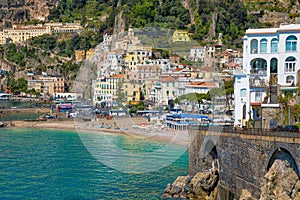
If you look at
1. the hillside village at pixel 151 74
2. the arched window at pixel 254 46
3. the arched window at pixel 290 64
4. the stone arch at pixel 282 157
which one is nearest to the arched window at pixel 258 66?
the arched window at pixel 254 46

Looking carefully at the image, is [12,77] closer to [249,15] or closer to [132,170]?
[249,15]

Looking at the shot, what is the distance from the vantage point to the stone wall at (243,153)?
57.3 ft

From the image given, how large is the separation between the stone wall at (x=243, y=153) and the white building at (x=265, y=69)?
92.2 inches

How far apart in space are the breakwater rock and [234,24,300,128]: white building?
312 cm

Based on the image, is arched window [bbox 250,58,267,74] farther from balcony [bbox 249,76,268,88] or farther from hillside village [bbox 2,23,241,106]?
hillside village [bbox 2,23,241,106]

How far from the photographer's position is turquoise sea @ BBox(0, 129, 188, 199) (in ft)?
83.7

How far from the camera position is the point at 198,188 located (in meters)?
23.2

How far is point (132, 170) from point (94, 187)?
3672mm

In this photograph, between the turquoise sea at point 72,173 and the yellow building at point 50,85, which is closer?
the turquoise sea at point 72,173

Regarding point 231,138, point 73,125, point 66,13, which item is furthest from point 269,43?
point 66,13

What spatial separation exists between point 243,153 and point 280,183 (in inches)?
123

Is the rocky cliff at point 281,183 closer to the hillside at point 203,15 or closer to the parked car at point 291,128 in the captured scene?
the parked car at point 291,128

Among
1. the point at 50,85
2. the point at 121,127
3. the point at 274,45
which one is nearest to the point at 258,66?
the point at 274,45

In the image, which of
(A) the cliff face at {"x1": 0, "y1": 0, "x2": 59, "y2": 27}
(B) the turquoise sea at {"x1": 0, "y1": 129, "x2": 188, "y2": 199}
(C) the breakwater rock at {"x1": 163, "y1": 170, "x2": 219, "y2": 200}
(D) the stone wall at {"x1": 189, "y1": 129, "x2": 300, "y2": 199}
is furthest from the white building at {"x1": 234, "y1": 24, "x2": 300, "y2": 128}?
(A) the cliff face at {"x1": 0, "y1": 0, "x2": 59, "y2": 27}
